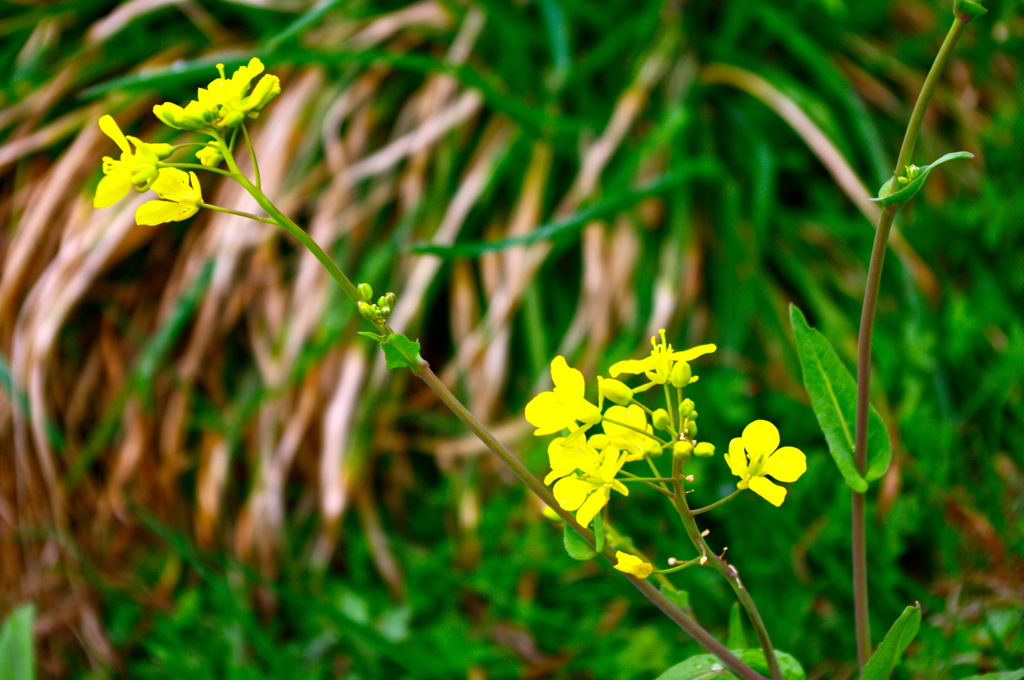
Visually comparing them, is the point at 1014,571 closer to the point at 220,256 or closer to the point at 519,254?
the point at 519,254

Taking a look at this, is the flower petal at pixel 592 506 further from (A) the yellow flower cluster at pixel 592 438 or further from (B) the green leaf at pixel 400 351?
(B) the green leaf at pixel 400 351

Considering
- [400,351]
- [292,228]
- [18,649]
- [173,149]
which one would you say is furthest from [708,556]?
[18,649]

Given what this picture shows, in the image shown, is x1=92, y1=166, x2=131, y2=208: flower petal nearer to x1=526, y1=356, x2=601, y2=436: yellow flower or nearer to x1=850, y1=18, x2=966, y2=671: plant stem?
x1=526, y1=356, x2=601, y2=436: yellow flower

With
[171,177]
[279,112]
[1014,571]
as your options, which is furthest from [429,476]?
[171,177]

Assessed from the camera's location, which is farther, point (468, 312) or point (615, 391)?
point (468, 312)

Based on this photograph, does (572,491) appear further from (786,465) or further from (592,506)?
(786,465)

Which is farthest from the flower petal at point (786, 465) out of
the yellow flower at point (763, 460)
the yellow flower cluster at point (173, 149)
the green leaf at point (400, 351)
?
the yellow flower cluster at point (173, 149)
